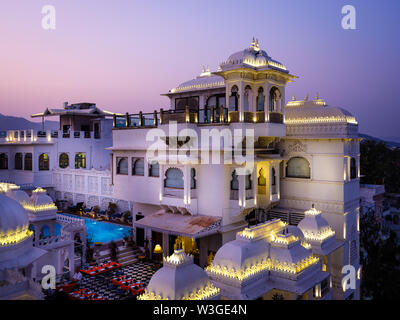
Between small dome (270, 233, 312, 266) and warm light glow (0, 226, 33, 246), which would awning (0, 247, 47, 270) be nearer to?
warm light glow (0, 226, 33, 246)

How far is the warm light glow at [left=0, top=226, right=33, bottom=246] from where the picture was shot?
923cm

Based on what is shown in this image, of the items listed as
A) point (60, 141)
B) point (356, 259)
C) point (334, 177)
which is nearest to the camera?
point (334, 177)

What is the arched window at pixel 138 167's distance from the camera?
17422 millimetres

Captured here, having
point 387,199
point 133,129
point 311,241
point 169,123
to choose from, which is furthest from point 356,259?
point 387,199

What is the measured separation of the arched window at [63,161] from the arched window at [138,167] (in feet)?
48.6

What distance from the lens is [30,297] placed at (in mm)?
8602

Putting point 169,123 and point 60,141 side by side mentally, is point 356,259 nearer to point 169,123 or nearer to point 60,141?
point 169,123

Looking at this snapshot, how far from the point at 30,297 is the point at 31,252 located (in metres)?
1.71

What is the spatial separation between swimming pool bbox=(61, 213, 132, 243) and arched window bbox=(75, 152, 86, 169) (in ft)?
30.6

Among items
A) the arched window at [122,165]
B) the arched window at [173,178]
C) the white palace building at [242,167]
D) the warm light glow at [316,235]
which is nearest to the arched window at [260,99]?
the white palace building at [242,167]

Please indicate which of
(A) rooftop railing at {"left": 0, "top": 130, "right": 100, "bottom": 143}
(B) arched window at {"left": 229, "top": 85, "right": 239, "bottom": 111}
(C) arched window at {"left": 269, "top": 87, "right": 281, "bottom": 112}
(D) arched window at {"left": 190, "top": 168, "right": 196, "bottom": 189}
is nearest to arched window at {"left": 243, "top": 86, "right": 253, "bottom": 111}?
(B) arched window at {"left": 229, "top": 85, "right": 239, "bottom": 111}

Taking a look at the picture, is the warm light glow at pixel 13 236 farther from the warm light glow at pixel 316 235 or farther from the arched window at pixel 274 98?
the arched window at pixel 274 98

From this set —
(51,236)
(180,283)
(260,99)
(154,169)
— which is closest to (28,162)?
(51,236)

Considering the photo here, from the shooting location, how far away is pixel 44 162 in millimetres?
28953
